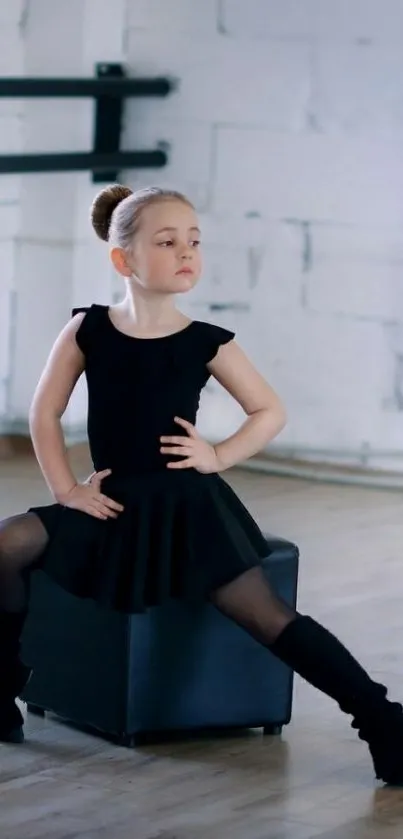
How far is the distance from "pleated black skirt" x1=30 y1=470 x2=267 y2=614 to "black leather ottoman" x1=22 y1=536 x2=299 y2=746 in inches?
3.0

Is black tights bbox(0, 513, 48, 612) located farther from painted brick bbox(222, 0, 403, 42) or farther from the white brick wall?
painted brick bbox(222, 0, 403, 42)

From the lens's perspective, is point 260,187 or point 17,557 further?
point 260,187

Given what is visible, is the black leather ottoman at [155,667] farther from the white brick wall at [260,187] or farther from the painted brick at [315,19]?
the painted brick at [315,19]

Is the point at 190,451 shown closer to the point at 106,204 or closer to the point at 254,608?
the point at 254,608

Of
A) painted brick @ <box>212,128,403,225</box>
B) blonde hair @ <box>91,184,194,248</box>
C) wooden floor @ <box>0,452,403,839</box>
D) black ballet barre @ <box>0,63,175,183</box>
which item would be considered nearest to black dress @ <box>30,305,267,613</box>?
blonde hair @ <box>91,184,194,248</box>

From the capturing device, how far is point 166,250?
7.57ft

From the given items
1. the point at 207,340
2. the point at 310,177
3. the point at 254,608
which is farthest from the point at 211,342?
the point at 310,177

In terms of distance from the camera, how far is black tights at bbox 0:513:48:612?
7.48 feet

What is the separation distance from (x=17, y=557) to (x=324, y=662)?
0.43 meters

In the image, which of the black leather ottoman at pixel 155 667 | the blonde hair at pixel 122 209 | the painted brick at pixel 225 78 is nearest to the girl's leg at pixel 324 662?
the black leather ottoman at pixel 155 667

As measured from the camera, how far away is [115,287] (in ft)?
15.2

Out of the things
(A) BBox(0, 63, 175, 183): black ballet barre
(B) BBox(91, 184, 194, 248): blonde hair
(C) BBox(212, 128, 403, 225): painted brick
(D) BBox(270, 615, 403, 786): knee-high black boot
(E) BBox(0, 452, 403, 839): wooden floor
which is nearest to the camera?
(E) BBox(0, 452, 403, 839): wooden floor

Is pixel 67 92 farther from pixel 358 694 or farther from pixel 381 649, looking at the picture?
pixel 358 694

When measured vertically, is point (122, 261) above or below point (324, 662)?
above
